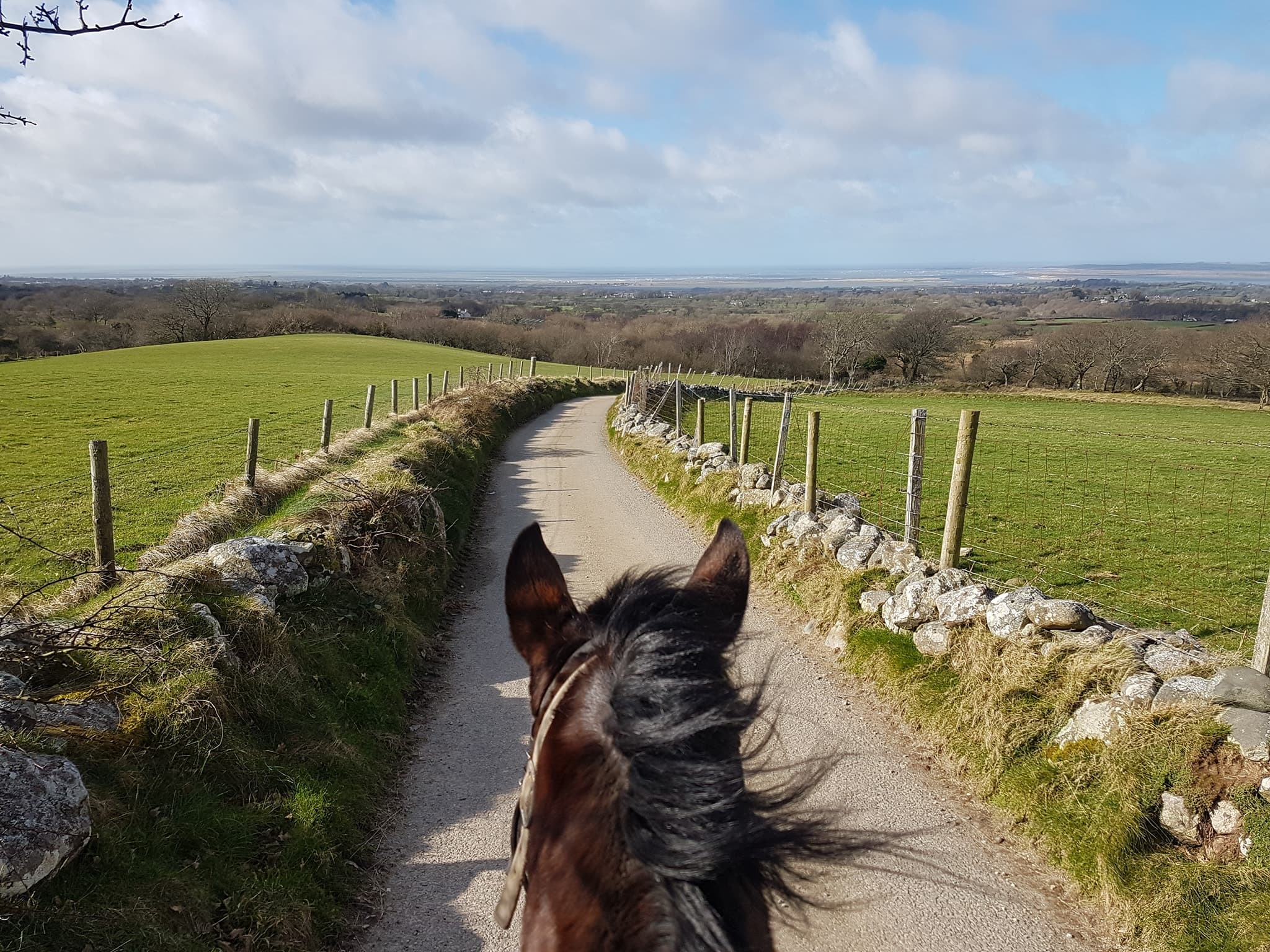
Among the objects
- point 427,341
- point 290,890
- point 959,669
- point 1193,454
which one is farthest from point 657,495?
point 427,341

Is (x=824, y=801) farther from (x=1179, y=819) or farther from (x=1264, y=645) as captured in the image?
(x=1264, y=645)

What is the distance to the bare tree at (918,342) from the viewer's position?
6581cm

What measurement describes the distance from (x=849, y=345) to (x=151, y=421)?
55015mm

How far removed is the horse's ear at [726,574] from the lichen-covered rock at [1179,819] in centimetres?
371

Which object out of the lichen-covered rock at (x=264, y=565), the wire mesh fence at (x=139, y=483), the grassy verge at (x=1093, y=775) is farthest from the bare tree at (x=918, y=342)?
the lichen-covered rock at (x=264, y=565)

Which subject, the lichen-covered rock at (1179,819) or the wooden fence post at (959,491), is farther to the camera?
the wooden fence post at (959,491)

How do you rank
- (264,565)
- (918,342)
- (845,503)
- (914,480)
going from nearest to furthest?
(264,565), (914,480), (845,503), (918,342)

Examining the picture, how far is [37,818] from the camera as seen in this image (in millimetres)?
3373

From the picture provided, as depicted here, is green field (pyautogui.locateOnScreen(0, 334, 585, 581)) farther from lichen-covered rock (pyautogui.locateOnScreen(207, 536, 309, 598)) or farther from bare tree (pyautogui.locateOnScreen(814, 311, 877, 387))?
bare tree (pyautogui.locateOnScreen(814, 311, 877, 387))

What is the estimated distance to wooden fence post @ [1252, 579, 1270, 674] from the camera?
4.81 meters

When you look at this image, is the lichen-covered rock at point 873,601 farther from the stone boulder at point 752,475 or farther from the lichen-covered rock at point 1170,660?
the stone boulder at point 752,475

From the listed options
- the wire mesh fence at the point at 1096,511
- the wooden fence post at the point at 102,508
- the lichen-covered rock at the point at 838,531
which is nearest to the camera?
the wooden fence post at the point at 102,508

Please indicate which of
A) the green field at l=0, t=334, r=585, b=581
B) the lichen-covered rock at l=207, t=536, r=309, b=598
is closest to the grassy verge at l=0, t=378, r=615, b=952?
the lichen-covered rock at l=207, t=536, r=309, b=598

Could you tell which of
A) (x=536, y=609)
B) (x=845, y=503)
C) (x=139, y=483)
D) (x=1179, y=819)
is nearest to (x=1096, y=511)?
(x=845, y=503)
